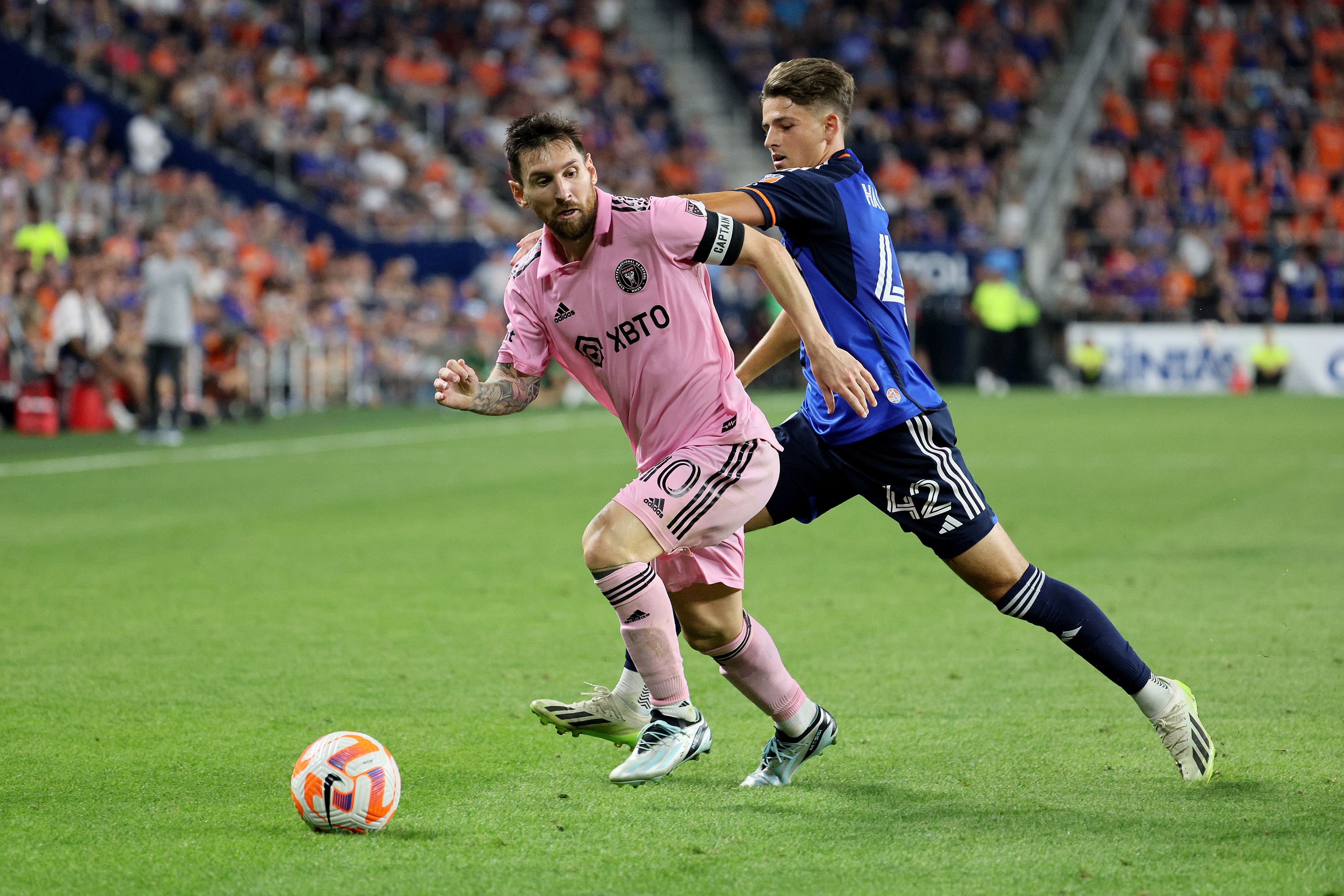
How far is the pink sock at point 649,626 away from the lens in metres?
4.55

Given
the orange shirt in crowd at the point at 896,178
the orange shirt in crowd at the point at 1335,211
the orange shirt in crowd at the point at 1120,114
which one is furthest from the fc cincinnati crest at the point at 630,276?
the orange shirt in crowd at the point at 1120,114

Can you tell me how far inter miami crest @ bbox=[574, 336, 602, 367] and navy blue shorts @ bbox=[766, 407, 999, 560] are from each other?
74cm

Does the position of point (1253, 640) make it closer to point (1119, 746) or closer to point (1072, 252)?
point (1119, 746)

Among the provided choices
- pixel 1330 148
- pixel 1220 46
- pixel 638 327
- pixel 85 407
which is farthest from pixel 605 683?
pixel 1220 46

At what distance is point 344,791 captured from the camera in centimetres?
417

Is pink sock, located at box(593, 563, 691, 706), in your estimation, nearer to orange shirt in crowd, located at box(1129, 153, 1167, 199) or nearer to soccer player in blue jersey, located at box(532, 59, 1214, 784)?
soccer player in blue jersey, located at box(532, 59, 1214, 784)

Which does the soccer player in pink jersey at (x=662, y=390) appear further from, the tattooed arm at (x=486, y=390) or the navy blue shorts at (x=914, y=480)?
the navy blue shorts at (x=914, y=480)

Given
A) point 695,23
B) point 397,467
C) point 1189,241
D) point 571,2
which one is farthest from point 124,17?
point 1189,241

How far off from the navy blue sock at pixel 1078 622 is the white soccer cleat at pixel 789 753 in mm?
641

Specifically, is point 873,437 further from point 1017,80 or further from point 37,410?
point 1017,80

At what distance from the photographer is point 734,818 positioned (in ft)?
14.2

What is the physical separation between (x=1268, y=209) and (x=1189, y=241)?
1.64 metres

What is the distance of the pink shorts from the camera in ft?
14.9

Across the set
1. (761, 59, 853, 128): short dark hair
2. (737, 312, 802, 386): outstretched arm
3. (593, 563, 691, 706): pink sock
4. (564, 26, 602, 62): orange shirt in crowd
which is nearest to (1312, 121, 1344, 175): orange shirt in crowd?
(564, 26, 602, 62): orange shirt in crowd
